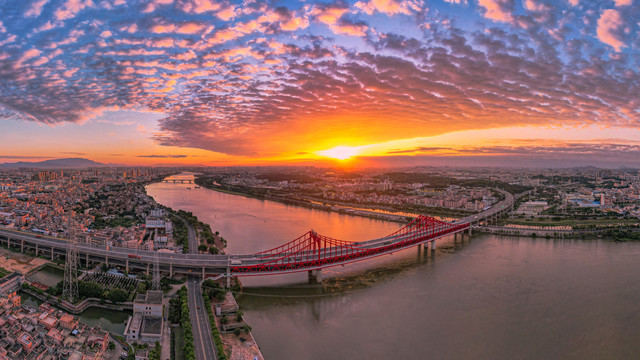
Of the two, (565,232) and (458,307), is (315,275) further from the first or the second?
(565,232)

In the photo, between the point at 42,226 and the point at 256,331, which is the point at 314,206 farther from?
the point at 256,331

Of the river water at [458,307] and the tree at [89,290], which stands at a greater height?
the tree at [89,290]

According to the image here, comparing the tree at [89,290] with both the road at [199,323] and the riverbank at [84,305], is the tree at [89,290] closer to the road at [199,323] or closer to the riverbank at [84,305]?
the riverbank at [84,305]

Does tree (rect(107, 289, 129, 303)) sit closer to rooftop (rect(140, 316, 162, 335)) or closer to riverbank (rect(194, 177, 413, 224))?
rooftop (rect(140, 316, 162, 335))

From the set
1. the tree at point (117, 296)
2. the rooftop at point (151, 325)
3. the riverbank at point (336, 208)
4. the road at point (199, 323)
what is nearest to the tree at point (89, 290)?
the tree at point (117, 296)

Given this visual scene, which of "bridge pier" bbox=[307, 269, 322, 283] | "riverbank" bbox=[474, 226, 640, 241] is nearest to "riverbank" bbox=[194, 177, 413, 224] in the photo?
"riverbank" bbox=[474, 226, 640, 241]
